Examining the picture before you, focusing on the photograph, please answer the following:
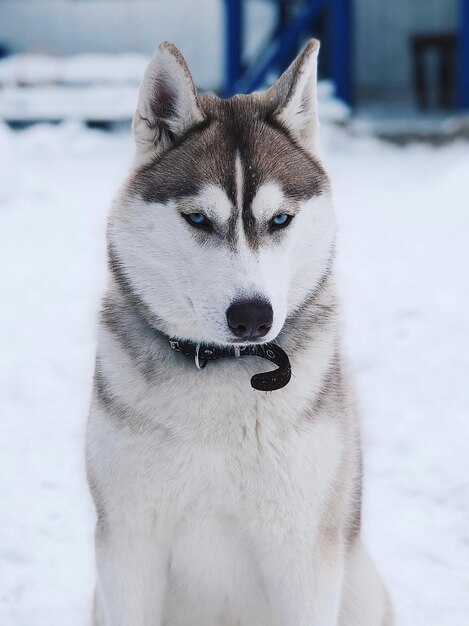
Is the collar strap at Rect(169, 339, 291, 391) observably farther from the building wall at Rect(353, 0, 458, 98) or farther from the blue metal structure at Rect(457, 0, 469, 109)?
the building wall at Rect(353, 0, 458, 98)

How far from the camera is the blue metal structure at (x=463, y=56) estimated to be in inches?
384

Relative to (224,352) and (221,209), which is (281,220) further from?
(224,352)

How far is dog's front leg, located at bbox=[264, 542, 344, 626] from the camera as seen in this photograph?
212 centimetres

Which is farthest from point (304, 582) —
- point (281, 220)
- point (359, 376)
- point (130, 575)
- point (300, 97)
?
point (359, 376)

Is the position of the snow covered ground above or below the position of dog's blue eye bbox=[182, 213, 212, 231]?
below

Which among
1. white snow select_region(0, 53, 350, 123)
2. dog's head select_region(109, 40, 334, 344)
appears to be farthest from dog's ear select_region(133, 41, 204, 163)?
white snow select_region(0, 53, 350, 123)

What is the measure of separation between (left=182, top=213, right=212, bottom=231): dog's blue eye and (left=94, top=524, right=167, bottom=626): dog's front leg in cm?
70

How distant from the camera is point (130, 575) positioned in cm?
217

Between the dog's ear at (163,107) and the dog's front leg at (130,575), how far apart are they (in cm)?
91

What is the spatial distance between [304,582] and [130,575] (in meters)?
0.41

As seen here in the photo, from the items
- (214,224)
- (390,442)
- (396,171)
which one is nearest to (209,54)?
(396,171)

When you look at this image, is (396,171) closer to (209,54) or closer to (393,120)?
(393,120)

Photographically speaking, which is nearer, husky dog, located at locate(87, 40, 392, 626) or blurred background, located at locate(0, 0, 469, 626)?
husky dog, located at locate(87, 40, 392, 626)

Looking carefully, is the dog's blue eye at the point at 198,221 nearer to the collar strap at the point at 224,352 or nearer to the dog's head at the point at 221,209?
the dog's head at the point at 221,209
